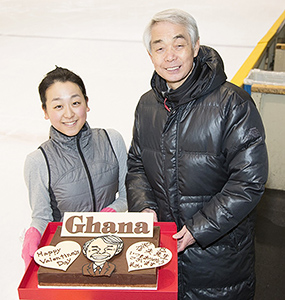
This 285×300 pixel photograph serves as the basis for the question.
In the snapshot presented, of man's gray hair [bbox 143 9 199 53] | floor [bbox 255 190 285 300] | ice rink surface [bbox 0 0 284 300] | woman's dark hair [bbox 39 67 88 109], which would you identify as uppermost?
man's gray hair [bbox 143 9 199 53]

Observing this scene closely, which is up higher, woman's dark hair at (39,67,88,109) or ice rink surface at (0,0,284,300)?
woman's dark hair at (39,67,88,109)

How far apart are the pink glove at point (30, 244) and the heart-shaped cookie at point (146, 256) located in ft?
1.21

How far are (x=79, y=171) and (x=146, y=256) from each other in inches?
21.0

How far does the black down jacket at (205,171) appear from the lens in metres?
1.29

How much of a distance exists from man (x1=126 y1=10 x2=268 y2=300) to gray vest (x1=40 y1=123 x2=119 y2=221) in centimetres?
11

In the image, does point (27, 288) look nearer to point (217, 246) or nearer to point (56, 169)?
point (56, 169)

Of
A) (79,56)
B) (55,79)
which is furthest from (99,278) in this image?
(79,56)

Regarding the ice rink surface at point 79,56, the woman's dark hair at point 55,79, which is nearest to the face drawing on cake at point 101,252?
the woman's dark hair at point 55,79

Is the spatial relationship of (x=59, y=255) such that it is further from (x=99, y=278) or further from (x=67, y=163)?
(x=67, y=163)

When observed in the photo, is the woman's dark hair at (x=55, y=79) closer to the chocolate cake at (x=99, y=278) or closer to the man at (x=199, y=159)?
the man at (x=199, y=159)

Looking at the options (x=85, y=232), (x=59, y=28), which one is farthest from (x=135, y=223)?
(x=59, y=28)

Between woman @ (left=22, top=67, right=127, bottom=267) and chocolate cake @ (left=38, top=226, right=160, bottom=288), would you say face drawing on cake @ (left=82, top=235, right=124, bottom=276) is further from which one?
woman @ (left=22, top=67, right=127, bottom=267)

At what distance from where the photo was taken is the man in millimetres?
1294

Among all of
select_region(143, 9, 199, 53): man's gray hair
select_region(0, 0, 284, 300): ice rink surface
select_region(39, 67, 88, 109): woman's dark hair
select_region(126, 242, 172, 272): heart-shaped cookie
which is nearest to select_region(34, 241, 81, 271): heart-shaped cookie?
select_region(126, 242, 172, 272): heart-shaped cookie
